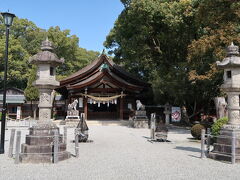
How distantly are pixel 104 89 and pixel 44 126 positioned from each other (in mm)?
17608

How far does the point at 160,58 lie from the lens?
23578 mm

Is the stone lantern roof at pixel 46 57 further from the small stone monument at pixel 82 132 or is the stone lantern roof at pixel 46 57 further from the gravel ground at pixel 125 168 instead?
the small stone monument at pixel 82 132

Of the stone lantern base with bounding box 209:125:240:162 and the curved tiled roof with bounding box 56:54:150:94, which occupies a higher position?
the curved tiled roof with bounding box 56:54:150:94

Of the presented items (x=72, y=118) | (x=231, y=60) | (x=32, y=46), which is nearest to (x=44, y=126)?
(x=231, y=60)

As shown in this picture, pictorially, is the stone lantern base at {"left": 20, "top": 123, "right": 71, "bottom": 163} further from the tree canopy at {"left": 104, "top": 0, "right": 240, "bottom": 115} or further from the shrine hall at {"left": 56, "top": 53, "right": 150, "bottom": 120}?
the shrine hall at {"left": 56, "top": 53, "right": 150, "bottom": 120}

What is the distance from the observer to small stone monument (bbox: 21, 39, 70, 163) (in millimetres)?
7941

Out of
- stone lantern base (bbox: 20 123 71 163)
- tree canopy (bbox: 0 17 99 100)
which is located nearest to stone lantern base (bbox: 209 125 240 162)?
stone lantern base (bbox: 20 123 71 163)

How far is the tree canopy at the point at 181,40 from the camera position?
50.3 feet

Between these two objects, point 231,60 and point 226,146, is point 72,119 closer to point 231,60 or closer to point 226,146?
point 226,146

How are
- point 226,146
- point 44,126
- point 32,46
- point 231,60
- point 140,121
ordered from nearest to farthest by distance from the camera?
point 226,146, point 44,126, point 231,60, point 140,121, point 32,46

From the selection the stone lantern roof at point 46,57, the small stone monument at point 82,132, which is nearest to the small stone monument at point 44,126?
the stone lantern roof at point 46,57

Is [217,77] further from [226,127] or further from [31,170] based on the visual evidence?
[31,170]

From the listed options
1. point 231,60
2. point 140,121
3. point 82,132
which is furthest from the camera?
point 140,121

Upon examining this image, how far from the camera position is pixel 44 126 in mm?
8445
